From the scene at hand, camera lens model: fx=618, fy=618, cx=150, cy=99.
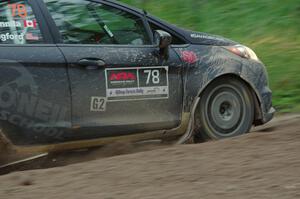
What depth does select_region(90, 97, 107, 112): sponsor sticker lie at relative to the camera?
218 inches

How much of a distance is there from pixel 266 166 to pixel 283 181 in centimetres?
37

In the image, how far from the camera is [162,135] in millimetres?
6008

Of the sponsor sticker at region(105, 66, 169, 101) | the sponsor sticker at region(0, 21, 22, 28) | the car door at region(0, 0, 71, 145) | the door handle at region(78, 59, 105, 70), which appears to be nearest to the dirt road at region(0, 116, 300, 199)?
the car door at region(0, 0, 71, 145)

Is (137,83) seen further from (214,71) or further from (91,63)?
(214,71)

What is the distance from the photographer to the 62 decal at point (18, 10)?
5.41 meters

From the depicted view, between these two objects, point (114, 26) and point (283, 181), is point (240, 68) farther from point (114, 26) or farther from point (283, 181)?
point (283, 181)

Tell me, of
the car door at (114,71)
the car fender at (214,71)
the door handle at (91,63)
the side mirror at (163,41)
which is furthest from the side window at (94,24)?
the car fender at (214,71)

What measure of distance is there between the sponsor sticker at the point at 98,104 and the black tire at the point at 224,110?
3.48 feet

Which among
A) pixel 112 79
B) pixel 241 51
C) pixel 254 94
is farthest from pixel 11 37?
pixel 254 94

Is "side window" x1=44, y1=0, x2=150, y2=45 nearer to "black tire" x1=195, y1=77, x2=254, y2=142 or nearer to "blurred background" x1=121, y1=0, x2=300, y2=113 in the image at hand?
"black tire" x1=195, y1=77, x2=254, y2=142

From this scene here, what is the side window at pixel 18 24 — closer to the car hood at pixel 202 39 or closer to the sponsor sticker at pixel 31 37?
the sponsor sticker at pixel 31 37

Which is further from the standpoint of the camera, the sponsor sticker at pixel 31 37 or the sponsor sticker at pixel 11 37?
the sponsor sticker at pixel 31 37

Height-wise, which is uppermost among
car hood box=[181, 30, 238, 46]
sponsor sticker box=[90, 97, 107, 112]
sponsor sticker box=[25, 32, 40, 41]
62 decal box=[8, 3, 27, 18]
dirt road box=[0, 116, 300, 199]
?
62 decal box=[8, 3, 27, 18]

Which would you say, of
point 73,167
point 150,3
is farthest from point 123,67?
point 150,3
